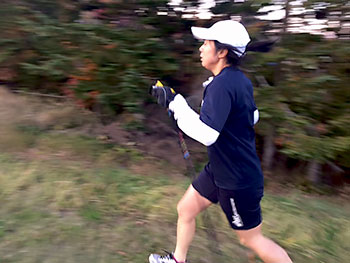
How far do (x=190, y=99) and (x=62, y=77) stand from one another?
1880mm

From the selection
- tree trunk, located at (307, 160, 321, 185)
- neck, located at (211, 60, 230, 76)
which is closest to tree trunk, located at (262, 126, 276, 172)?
tree trunk, located at (307, 160, 321, 185)

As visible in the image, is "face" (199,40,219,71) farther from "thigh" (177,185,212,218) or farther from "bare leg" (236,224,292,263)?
"bare leg" (236,224,292,263)

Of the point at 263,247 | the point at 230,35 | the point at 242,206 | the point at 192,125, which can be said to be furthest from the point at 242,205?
the point at 230,35

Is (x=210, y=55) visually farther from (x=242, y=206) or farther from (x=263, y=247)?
(x=263, y=247)

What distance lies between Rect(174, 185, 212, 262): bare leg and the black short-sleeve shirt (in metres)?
0.31

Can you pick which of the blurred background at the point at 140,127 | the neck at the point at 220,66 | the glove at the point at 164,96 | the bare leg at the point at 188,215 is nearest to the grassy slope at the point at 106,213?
the blurred background at the point at 140,127

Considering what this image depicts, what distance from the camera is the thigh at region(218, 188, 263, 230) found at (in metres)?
2.41

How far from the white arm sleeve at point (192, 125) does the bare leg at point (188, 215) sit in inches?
26.9

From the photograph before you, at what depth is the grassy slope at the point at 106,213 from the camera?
10.4 ft

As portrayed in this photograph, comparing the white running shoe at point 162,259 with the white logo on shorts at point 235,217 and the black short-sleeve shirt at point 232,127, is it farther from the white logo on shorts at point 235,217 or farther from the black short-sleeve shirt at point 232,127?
the black short-sleeve shirt at point 232,127

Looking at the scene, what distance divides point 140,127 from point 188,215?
9.37 feet

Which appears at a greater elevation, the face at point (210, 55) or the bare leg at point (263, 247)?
the face at point (210, 55)

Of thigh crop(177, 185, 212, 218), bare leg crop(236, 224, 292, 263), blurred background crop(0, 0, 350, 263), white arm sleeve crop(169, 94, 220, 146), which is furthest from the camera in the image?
blurred background crop(0, 0, 350, 263)

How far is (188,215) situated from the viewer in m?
2.76
